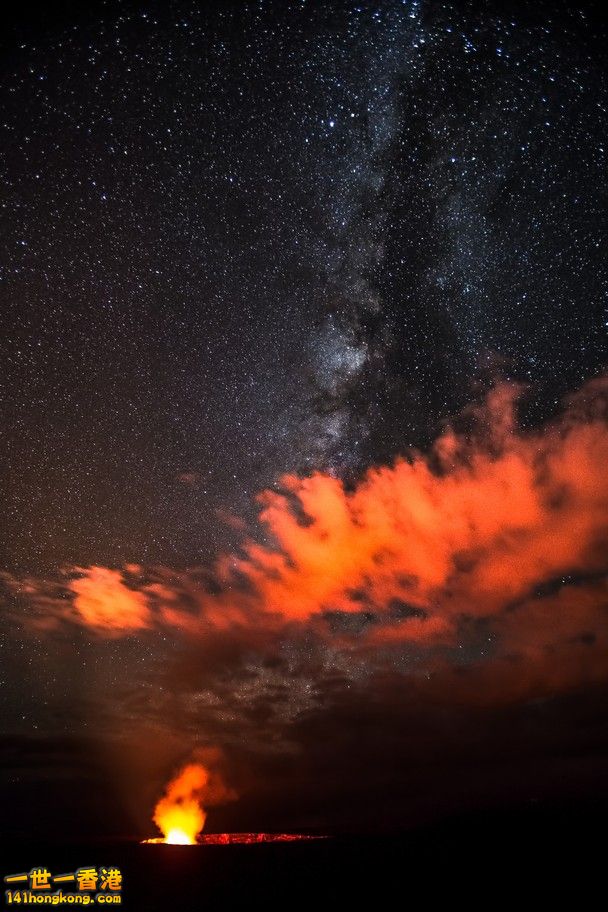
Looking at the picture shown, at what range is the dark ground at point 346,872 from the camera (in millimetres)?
27656

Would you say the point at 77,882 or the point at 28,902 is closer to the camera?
the point at 77,882

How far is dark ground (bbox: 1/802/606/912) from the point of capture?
2766 cm

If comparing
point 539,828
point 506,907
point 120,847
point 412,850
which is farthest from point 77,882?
point 539,828

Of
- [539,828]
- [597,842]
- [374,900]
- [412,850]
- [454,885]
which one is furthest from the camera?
[539,828]

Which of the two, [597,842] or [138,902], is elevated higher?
[138,902]

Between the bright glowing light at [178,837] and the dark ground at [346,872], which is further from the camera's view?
the bright glowing light at [178,837]

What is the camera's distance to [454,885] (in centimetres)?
3042

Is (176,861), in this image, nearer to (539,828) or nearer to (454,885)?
(454,885)

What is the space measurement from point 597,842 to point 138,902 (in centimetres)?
4977

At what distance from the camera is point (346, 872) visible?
35.8m

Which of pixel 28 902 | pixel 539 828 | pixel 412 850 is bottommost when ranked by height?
pixel 539 828

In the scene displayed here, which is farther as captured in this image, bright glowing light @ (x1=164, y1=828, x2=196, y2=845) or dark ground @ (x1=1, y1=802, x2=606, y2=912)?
bright glowing light @ (x1=164, y1=828, x2=196, y2=845)

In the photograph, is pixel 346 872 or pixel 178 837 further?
pixel 178 837

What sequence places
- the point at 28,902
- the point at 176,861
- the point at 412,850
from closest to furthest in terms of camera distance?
the point at 28,902, the point at 176,861, the point at 412,850
